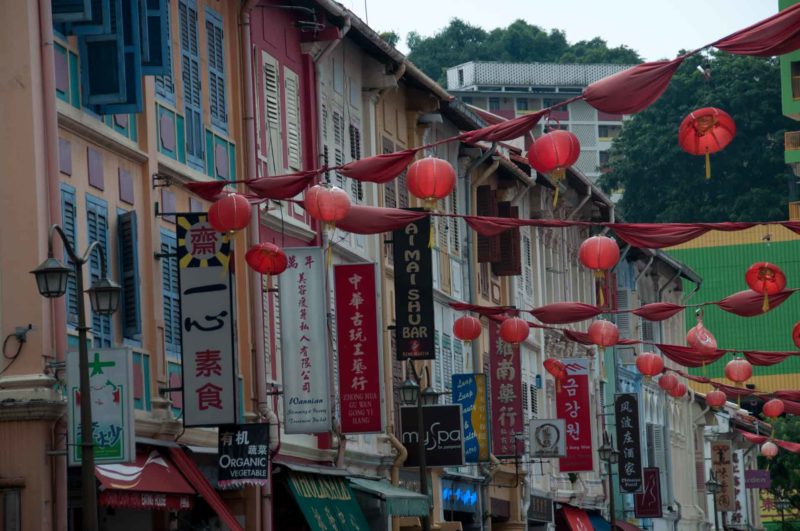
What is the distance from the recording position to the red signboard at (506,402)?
113 feet

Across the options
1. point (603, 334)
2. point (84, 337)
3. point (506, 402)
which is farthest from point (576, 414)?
point (84, 337)

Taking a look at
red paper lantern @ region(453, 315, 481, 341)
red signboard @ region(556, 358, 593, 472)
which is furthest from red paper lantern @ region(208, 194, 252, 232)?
red signboard @ region(556, 358, 593, 472)

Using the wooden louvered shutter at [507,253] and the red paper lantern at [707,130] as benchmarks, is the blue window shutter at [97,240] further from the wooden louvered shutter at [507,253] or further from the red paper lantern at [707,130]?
the wooden louvered shutter at [507,253]

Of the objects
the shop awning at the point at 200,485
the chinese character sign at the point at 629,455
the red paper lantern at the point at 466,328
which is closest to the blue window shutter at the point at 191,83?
the shop awning at the point at 200,485

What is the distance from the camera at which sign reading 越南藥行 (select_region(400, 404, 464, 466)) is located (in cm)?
2948

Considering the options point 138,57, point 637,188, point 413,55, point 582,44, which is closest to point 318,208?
point 138,57

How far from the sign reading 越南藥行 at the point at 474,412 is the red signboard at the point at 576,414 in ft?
19.6

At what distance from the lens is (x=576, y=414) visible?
128 feet

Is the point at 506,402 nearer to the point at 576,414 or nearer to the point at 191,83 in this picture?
the point at 576,414

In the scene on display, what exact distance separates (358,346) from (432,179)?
24.9ft

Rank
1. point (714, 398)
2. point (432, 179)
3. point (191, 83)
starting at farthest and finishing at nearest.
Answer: point (714, 398)
point (191, 83)
point (432, 179)

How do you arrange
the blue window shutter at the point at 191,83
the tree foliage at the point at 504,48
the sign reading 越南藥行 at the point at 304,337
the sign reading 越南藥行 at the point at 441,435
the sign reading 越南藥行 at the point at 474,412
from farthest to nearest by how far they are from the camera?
the tree foliage at the point at 504,48 < the sign reading 越南藥行 at the point at 474,412 < the sign reading 越南藥行 at the point at 441,435 < the sign reading 越南藥行 at the point at 304,337 < the blue window shutter at the point at 191,83

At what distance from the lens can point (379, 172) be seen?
57.1 feet

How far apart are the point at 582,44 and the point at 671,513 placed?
82.9m
